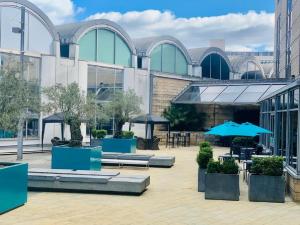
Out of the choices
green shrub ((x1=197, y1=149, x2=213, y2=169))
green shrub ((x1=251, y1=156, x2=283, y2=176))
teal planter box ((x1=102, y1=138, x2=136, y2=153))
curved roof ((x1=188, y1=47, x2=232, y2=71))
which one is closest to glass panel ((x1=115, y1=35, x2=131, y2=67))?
curved roof ((x1=188, y1=47, x2=232, y2=71))

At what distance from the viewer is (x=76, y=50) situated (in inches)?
984

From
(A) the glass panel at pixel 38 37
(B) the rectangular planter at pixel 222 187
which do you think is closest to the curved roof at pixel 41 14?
(A) the glass panel at pixel 38 37

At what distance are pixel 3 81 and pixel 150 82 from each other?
20.6 metres

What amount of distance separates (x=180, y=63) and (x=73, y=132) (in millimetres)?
18254

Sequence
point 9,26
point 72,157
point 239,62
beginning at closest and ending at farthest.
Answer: point 72,157 → point 9,26 → point 239,62

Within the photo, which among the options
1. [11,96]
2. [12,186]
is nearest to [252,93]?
[11,96]

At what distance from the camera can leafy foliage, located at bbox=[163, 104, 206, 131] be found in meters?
29.8

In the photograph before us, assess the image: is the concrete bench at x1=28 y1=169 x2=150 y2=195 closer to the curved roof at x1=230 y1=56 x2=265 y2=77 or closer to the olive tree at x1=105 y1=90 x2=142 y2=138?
the olive tree at x1=105 y1=90 x2=142 y2=138

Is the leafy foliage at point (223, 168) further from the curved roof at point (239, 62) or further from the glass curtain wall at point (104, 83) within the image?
the curved roof at point (239, 62)

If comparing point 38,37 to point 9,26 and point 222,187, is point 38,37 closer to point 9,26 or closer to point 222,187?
point 9,26

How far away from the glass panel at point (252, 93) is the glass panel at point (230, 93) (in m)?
0.42

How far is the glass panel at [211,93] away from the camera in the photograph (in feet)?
97.8

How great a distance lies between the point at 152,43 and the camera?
3102cm

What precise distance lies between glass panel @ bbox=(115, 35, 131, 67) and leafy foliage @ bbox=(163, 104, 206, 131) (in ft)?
13.7
